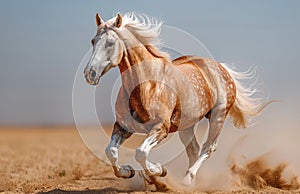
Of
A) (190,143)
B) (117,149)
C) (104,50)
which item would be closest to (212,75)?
(190,143)

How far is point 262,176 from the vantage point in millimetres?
9375

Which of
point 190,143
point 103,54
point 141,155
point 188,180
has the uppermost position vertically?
point 103,54

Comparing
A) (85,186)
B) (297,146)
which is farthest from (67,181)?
(297,146)

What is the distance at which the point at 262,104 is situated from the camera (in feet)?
33.7

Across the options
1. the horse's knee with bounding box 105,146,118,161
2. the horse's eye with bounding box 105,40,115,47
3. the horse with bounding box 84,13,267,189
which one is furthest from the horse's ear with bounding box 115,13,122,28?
the horse's knee with bounding box 105,146,118,161

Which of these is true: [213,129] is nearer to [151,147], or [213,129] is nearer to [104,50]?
[151,147]

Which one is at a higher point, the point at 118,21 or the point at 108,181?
the point at 118,21

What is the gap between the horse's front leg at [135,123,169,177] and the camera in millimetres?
7227

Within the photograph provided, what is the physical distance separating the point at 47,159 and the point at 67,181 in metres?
4.68

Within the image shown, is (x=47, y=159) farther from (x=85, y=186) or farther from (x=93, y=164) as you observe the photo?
(x=85, y=186)

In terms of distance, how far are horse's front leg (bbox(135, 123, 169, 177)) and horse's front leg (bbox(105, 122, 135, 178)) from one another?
0.30 metres

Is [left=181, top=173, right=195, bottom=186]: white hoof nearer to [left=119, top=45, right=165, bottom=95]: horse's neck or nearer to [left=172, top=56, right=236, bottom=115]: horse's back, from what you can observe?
[left=172, top=56, right=236, bottom=115]: horse's back

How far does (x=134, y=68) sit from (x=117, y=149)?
3.81 feet

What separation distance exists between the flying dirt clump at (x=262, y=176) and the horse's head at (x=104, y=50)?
11.4 feet
